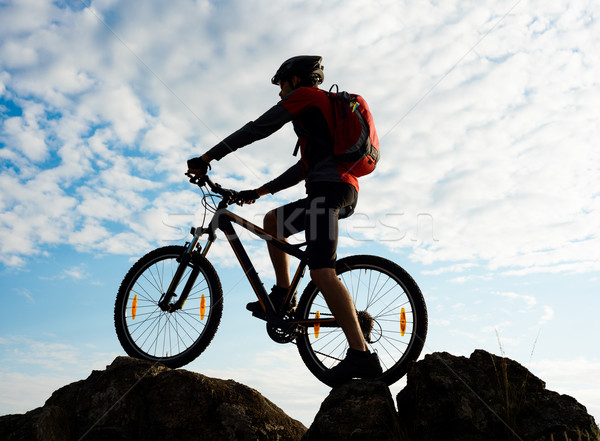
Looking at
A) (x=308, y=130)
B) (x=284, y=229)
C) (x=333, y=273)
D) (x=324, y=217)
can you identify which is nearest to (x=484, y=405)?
(x=333, y=273)

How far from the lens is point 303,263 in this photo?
16.1ft

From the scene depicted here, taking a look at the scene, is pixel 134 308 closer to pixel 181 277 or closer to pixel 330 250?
pixel 181 277

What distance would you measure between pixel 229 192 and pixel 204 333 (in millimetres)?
1436

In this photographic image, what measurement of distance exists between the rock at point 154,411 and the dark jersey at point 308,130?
2025 millimetres

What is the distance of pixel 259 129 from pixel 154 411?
256 cm

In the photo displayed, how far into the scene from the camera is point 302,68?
4691 mm

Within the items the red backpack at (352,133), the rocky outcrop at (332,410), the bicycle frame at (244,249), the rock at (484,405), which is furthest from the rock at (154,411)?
the red backpack at (352,133)

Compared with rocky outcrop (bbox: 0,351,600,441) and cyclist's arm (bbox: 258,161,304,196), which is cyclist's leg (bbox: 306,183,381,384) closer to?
rocky outcrop (bbox: 0,351,600,441)

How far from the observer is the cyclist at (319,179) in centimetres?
431

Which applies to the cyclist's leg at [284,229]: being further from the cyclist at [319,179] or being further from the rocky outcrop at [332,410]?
the rocky outcrop at [332,410]

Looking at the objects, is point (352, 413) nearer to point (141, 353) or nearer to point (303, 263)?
point (303, 263)

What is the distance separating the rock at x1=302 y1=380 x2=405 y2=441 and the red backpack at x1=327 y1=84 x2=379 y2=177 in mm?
1862

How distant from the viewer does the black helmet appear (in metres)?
4.70

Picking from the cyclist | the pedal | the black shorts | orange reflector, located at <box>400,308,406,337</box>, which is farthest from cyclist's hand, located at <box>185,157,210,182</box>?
orange reflector, located at <box>400,308,406,337</box>
